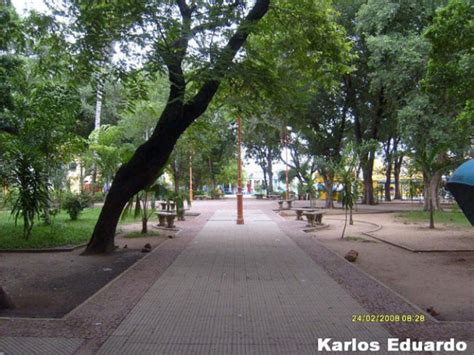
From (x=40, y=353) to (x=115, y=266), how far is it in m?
5.35

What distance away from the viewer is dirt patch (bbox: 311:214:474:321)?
22.8 ft

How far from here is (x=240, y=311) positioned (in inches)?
244

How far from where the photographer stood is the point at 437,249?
12.3m

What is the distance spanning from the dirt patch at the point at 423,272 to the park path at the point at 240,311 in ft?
3.76

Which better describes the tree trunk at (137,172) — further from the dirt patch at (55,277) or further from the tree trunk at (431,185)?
the tree trunk at (431,185)

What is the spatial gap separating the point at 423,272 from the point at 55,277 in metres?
6.82

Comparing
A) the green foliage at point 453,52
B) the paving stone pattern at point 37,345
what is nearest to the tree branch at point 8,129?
the paving stone pattern at point 37,345

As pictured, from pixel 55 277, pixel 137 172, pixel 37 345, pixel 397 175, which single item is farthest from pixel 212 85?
pixel 397 175

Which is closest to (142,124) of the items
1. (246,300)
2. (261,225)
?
(261,225)

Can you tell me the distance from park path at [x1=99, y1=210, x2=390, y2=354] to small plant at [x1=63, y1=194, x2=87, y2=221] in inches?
450

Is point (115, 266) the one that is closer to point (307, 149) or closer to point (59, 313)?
point (59, 313)

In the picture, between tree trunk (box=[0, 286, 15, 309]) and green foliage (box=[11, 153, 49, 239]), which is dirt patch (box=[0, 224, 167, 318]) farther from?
green foliage (box=[11, 153, 49, 239])

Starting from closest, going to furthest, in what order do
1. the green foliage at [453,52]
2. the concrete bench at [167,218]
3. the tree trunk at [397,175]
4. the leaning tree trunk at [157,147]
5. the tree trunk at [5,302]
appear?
the tree trunk at [5,302], the leaning tree trunk at [157,147], the green foliage at [453,52], the concrete bench at [167,218], the tree trunk at [397,175]
